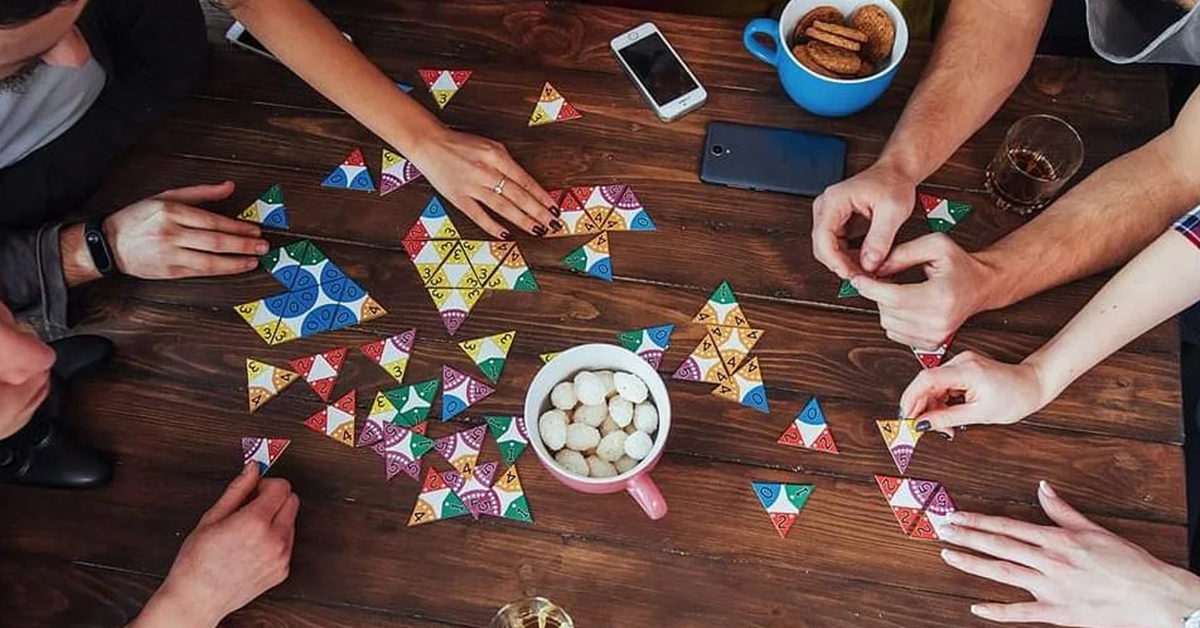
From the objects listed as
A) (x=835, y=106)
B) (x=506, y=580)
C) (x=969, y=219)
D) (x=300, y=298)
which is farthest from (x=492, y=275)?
(x=969, y=219)

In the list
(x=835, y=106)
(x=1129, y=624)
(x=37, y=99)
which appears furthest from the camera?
(x=835, y=106)

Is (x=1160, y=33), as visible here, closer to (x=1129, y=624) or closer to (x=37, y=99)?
(x=1129, y=624)

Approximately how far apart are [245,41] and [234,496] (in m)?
0.67

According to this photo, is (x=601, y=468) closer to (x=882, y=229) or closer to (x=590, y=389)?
(x=590, y=389)

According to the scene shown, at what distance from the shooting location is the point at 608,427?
116 centimetres

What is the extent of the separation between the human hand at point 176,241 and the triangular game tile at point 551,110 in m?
0.41

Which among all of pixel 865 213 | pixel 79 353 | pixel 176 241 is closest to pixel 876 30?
pixel 865 213

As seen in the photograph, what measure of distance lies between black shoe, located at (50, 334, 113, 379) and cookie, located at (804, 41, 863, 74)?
39.5 inches

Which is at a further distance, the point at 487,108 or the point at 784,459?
the point at 487,108

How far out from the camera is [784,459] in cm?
121

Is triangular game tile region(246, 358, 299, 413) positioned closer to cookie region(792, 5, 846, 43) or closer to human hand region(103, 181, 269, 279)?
human hand region(103, 181, 269, 279)

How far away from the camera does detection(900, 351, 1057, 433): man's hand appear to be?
120 centimetres

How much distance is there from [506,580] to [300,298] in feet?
1.53

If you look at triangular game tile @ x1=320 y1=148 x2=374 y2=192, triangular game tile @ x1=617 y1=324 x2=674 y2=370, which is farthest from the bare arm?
triangular game tile @ x1=320 y1=148 x2=374 y2=192
